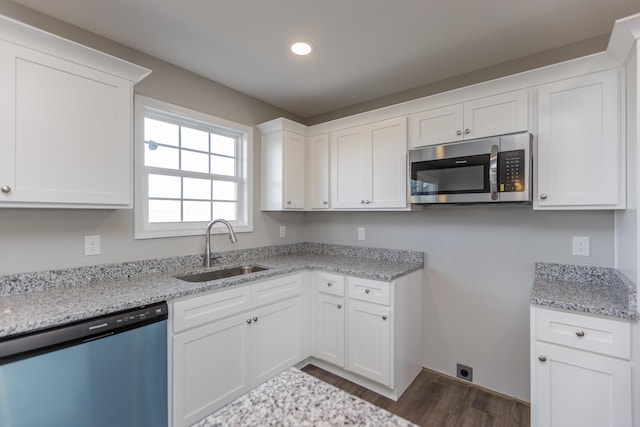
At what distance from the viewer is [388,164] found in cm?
254

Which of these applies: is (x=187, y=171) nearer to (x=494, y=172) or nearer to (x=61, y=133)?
(x=61, y=133)

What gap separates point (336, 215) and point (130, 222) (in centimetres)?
189

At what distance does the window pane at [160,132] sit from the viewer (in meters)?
2.30

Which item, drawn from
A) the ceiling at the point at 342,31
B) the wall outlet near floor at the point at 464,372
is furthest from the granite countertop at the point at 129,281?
the ceiling at the point at 342,31

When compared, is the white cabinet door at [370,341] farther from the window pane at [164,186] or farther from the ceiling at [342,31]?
the ceiling at [342,31]

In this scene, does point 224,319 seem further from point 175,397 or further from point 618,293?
point 618,293

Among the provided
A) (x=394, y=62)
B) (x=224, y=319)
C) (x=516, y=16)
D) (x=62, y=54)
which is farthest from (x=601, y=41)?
(x=62, y=54)

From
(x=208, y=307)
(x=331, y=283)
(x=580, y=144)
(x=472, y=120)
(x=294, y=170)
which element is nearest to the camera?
(x=580, y=144)

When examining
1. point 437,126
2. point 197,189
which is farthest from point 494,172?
point 197,189

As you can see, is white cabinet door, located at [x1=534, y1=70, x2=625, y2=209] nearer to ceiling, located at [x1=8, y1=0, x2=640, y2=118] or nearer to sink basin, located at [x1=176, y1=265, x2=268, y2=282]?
ceiling, located at [x1=8, y1=0, x2=640, y2=118]

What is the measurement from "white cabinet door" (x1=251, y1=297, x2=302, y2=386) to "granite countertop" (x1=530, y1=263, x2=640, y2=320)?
165 centimetres

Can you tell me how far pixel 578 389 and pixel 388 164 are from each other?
1797 mm

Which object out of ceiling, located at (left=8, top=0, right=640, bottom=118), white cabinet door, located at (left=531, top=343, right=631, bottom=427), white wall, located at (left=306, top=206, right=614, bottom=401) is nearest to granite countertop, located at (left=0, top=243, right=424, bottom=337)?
white wall, located at (left=306, top=206, right=614, bottom=401)

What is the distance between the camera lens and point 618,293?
1.71 metres
